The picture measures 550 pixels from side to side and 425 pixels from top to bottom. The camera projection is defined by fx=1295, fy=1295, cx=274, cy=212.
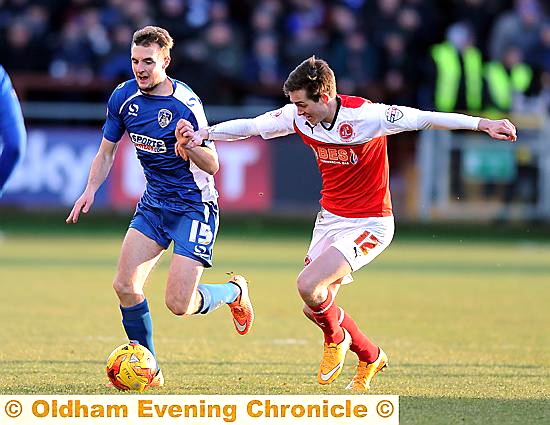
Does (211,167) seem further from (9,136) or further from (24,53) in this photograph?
(24,53)

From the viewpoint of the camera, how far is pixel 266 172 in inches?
751

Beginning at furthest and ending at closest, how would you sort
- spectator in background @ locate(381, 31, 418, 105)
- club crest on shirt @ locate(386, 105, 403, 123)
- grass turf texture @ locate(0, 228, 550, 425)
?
spectator in background @ locate(381, 31, 418, 105), club crest on shirt @ locate(386, 105, 403, 123), grass turf texture @ locate(0, 228, 550, 425)

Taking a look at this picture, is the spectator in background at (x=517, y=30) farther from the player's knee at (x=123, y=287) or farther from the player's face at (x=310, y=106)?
the player's knee at (x=123, y=287)

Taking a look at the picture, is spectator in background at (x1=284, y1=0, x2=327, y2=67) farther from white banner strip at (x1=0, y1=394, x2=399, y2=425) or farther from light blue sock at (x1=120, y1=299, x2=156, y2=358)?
white banner strip at (x1=0, y1=394, x2=399, y2=425)

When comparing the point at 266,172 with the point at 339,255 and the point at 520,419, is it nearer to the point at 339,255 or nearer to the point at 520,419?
the point at 339,255

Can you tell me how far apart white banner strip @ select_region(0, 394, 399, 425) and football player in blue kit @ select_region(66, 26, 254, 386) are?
4.16 ft

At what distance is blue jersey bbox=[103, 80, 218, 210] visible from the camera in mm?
7820

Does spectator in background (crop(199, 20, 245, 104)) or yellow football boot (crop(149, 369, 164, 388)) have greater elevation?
spectator in background (crop(199, 20, 245, 104))

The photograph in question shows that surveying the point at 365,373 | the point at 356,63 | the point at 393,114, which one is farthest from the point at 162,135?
the point at 356,63

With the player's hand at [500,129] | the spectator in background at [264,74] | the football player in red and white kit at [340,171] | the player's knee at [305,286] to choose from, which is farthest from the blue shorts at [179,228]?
the spectator in background at [264,74]

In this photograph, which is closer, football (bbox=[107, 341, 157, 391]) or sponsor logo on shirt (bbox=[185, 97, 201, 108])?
football (bbox=[107, 341, 157, 391])

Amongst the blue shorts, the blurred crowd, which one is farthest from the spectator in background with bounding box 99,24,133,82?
the blue shorts

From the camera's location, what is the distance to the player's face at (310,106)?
7387mm

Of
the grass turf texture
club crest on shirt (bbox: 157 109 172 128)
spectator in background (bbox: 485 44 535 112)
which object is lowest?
the grass turf texture
